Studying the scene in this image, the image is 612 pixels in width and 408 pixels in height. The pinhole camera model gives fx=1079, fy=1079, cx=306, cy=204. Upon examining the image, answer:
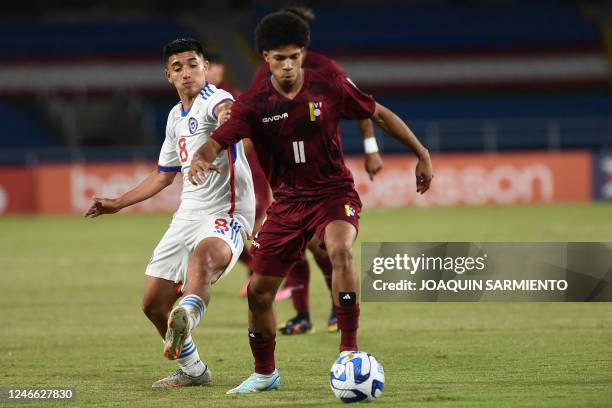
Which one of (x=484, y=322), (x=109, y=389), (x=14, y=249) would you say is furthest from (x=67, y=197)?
(x=109, y=389)

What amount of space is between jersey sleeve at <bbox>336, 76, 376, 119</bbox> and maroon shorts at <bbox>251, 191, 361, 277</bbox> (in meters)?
0.51

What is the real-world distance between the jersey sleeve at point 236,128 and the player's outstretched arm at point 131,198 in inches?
45.8

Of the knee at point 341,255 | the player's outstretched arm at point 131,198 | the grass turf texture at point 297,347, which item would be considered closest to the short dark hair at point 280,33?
the knee at point 341,255

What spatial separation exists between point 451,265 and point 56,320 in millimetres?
5161

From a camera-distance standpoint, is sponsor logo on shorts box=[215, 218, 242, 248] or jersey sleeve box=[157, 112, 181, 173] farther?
jersey sleeve box=[157, 112, 181, 173]

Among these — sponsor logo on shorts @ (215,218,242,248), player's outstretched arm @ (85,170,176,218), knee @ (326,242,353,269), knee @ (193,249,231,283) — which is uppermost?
player's outstretched arm @ (85,170,176,218)

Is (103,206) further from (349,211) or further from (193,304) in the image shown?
(349,211)

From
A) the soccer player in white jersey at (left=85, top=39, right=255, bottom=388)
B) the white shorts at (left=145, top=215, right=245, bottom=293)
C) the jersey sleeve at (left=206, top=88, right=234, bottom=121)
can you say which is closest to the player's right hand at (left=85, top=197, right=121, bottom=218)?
the soccer player in white jersey at (left=85, top=39, right=255, bottom=388)

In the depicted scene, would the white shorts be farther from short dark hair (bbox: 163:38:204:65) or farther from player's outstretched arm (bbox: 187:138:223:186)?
short dark hair (bbox: 163:38:204:65)

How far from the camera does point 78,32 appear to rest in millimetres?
39594

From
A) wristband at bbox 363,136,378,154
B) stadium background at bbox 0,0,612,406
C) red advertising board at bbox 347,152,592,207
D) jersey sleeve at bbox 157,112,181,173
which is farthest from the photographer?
red advertising board at bbox 347,152,592,207

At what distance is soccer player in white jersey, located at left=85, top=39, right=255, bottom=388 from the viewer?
7.04 meters

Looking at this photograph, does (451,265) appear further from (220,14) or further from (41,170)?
(220,14)

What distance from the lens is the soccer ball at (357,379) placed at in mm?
6070
